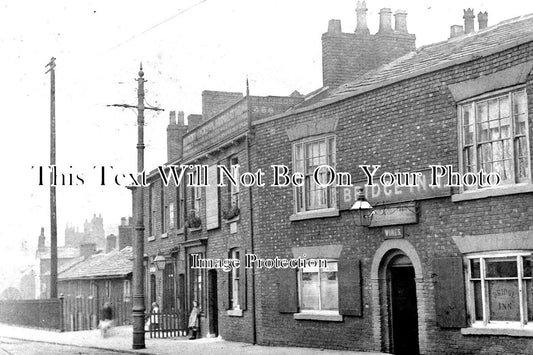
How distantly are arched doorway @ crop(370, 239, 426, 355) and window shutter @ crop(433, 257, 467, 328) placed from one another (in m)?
1.38

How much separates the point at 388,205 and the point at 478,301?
3.04 meters

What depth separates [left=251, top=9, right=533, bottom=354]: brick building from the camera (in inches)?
581

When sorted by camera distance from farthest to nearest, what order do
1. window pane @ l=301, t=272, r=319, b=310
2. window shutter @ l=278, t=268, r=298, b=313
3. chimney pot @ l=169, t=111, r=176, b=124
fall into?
chimney pot @ l=169, t=111, r=176, b=124, window shutter @ l=278, t=268, r=298, b=313, window pane @ l=301, t=272, r=319, b=310

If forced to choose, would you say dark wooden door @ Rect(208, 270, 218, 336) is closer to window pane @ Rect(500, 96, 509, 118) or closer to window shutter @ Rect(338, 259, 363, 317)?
window shutter @ Rect(338, 259, 363, 317)

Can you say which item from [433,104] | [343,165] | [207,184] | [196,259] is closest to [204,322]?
[196,259]

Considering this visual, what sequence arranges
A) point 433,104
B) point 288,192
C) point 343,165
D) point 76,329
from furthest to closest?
point 76,329 < point 288,192 < point 343,165 < point 433,104

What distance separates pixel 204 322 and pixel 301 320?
22.3ft

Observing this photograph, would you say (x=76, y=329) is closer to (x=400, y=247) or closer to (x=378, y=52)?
(x=378, y=52)

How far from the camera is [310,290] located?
19828 mm

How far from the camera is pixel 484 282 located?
15227 millimetres

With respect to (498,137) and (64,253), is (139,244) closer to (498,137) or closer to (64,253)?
(498,137)

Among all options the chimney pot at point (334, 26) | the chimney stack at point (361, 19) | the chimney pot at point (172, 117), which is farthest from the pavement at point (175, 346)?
the chimney stack at point (361, 19)

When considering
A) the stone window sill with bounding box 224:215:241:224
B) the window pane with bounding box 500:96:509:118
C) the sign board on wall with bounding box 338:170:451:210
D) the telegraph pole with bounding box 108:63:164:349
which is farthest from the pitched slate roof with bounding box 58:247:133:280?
the window pane with bounding box 500:96:509:118

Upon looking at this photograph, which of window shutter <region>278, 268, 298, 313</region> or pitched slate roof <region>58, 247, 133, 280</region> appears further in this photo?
pitched slate roof <region>58, 247, 133, 280</region>
